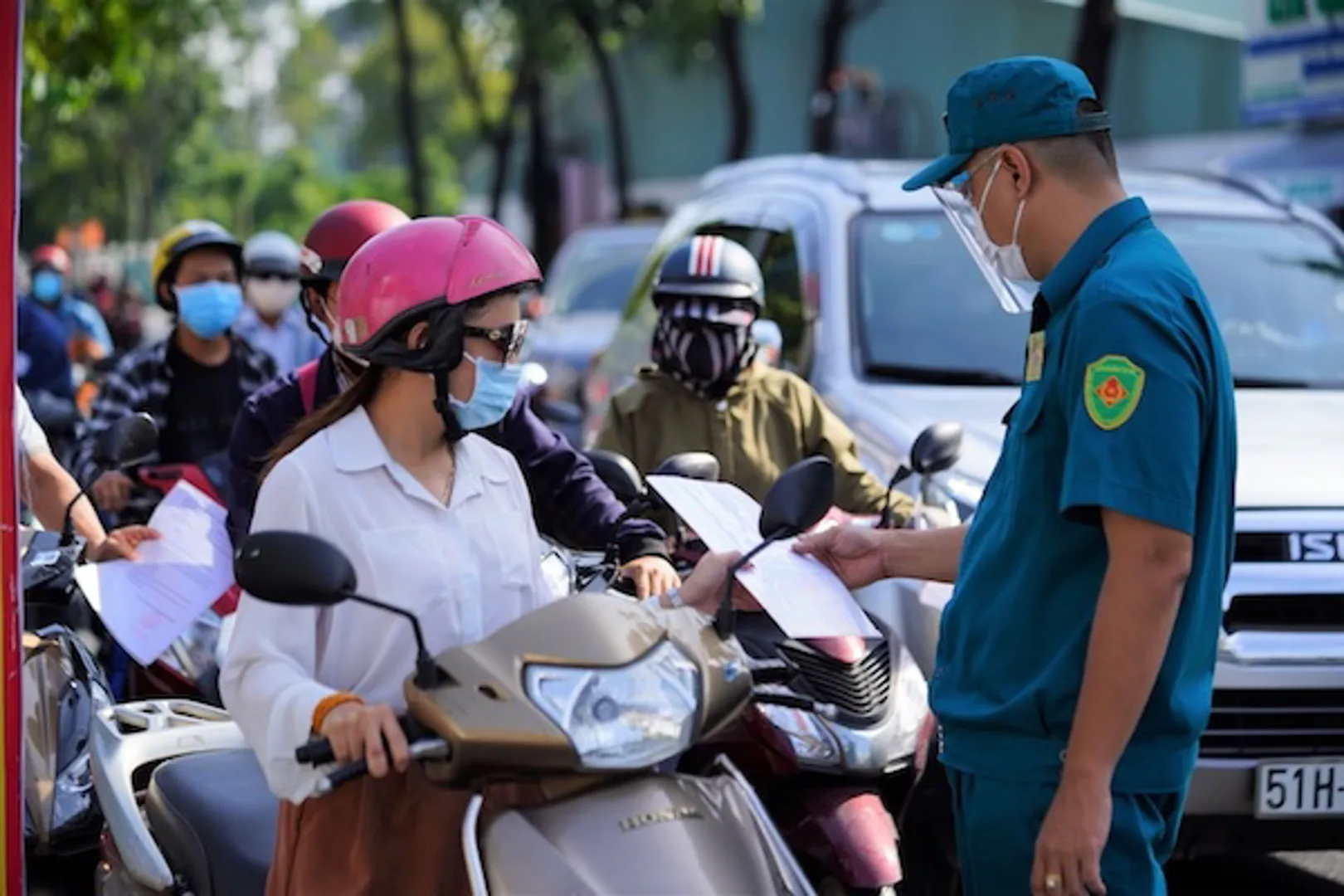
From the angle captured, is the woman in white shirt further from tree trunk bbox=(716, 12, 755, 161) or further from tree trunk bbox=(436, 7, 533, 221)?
tree trunk bbox=(436, 7, 533, 221)

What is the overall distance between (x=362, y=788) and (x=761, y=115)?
43.4 m

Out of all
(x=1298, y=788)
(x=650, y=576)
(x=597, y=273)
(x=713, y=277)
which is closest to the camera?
(x=650, y=576)

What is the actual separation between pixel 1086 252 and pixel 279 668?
4.34ft

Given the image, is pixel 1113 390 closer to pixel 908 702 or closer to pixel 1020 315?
pixel 908 702

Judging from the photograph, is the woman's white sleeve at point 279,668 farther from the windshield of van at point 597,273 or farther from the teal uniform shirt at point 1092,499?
the windshield of van at point 597,273

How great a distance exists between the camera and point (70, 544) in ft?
16.2

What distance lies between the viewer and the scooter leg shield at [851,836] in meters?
4.25

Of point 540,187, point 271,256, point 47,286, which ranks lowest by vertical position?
point 540,187

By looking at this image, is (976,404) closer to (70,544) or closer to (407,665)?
(70,544)

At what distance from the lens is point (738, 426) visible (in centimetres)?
603

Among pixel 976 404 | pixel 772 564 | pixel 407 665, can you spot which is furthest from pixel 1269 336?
pixel 407 665

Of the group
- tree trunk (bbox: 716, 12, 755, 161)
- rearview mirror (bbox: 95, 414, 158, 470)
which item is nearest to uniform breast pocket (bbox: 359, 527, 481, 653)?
rearview mirror (bbox: 95, 414, 158, 470)

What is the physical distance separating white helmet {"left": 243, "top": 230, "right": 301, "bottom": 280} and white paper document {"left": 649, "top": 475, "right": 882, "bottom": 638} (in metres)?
5.85

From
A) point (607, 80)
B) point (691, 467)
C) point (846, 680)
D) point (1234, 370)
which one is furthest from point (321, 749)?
point (607, 80)
